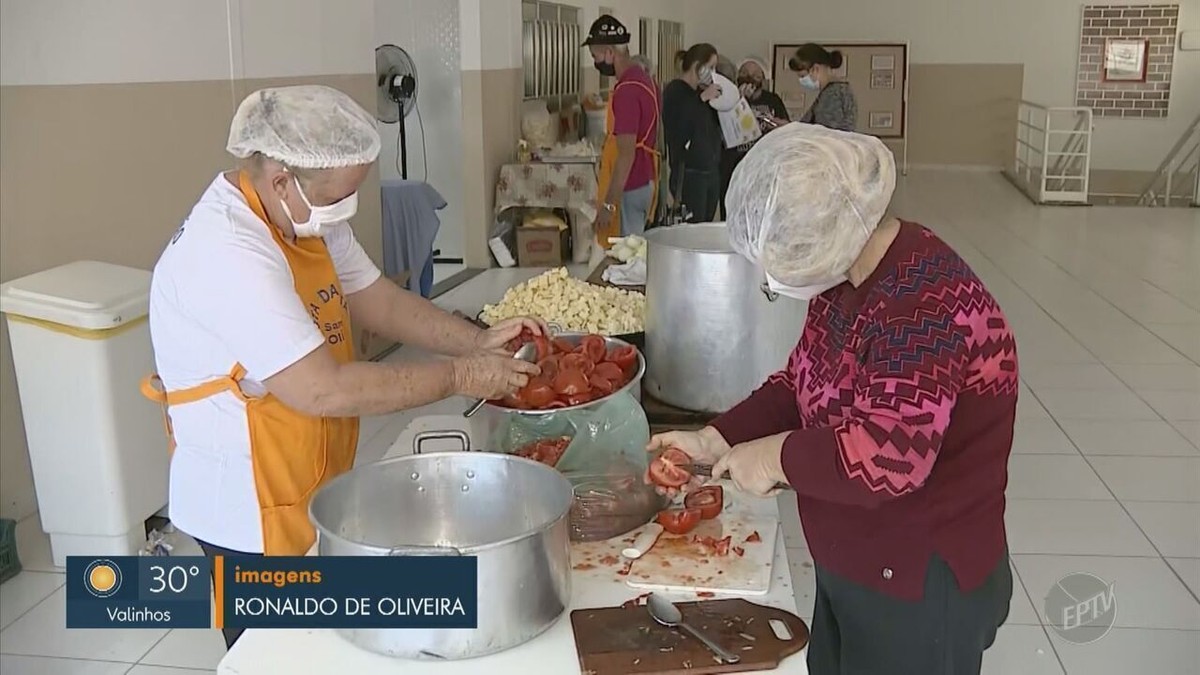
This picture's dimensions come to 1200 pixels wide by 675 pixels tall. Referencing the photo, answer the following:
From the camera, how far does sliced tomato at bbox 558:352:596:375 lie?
1.95 m

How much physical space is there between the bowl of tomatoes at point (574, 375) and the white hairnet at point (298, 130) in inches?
19.3

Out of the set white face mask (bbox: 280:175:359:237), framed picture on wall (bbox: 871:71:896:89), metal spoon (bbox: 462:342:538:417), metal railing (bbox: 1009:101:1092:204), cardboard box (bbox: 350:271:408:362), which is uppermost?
framed picture on wall (bbox: 871:71:896:89)

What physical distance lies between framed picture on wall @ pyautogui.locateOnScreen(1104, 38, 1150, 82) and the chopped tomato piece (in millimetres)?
13667

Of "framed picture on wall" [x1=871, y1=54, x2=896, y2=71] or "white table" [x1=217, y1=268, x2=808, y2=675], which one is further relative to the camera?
"framed picture on wall" [x1=871, y1=54, x2=896, y2=71]

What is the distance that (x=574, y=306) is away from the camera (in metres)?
3.29

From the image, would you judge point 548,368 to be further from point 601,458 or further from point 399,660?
point 399,660

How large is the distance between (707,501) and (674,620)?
0.40 meters

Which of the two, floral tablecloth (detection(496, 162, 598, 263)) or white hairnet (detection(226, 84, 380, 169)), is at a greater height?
white hairnet (detection(226, 84, 380, 169))

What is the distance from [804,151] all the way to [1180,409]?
3891mm

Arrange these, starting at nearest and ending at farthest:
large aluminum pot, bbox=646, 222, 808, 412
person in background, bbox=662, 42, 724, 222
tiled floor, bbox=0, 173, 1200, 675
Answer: large aluminum pot, bbox=646, 222, 808, 412, tiled floor, bbox=0, 173, 1200, 675, person in background, bbox=662, 42, 724, 222

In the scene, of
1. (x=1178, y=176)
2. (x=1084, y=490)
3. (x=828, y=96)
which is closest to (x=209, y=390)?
(x=1084, y=490)

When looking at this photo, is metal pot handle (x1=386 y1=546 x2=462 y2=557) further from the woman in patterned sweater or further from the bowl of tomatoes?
the bowl of tomatoes

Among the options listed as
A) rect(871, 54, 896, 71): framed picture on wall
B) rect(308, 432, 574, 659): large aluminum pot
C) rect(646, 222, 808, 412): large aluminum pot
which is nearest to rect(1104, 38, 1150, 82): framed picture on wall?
rect(871, 54, 896, 71): framed picture on wall

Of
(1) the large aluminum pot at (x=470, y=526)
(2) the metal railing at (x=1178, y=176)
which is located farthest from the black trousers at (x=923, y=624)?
(2) the metal railing at (x=1178, y=176)
